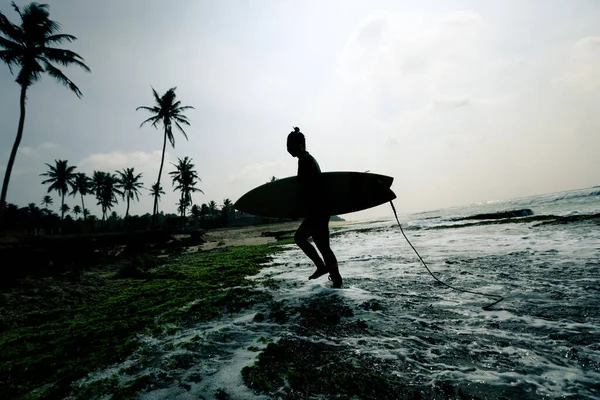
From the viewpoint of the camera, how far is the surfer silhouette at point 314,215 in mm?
4094

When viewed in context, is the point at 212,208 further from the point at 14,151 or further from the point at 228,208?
the point at 14,151

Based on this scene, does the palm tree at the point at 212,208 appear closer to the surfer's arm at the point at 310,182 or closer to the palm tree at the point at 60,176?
the palm tree at the point at 60,176

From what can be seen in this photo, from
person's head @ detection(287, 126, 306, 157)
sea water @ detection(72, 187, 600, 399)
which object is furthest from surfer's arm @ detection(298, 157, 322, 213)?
sea water @ detection(72, 187, 600, 399)

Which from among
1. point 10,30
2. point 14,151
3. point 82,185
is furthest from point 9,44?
point 82,185

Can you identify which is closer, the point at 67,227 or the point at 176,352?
the point at 176,352

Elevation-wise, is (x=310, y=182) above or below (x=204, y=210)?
below

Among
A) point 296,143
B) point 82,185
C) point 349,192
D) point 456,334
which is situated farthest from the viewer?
point 82,185

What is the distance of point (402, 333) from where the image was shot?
2.45 metres

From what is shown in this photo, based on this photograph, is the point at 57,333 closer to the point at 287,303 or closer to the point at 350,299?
the point at 287,303

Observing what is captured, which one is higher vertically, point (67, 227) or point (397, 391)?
point (67, 227)

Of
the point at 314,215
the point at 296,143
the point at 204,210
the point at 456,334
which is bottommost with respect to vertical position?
the point at 456,334

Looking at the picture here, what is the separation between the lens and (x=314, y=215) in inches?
163

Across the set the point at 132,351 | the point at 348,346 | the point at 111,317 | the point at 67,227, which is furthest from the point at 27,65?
the point at 67,227

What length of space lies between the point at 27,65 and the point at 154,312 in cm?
2029
